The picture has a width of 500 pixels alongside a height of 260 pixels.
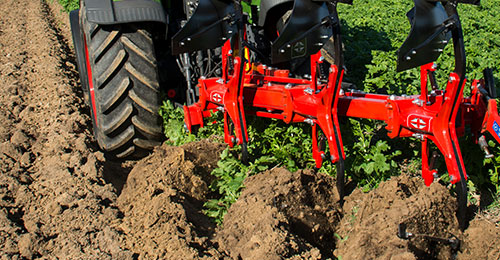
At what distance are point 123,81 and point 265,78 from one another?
1.17 metres

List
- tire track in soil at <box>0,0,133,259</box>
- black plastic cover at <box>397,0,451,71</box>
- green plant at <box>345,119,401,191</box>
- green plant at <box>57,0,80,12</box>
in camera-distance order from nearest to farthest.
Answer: black plastic cover at <box>397,0,451,71</box> → tire track in soil at <box>0,0,133,259</box> → green plant at <box>345,119,401,191</box> → green plant at <box>57,0,80,12</box>

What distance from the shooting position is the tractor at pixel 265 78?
3.14 metres

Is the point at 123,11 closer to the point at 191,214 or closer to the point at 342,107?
the point at 191,214

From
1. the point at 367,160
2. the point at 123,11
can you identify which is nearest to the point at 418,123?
the point at 367,160

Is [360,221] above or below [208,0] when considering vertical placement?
below

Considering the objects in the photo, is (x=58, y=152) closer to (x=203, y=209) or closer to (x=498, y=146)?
(x=203, y=209)

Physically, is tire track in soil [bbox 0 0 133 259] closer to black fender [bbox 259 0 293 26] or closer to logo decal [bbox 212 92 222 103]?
logo decal [bbox 212 92 222 103]

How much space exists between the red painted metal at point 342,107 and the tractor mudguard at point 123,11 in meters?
0.67

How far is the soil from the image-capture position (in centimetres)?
307

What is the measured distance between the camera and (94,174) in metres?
4.11

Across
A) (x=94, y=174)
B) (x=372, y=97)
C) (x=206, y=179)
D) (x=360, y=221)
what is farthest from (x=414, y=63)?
(x=94, y=174)

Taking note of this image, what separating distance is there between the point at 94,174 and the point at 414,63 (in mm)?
2453

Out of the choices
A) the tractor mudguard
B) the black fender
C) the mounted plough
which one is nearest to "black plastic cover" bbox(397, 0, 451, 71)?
the mounted plough

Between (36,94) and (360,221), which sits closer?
(360,221)
